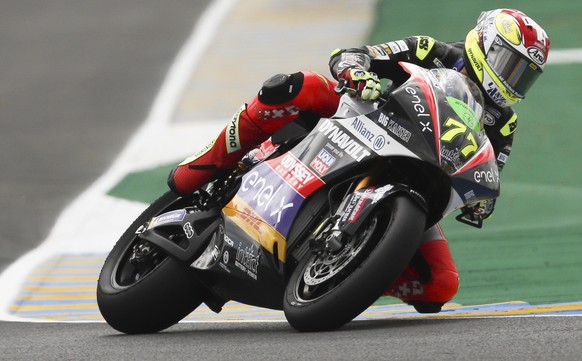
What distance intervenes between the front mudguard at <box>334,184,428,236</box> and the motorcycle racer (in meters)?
0.50

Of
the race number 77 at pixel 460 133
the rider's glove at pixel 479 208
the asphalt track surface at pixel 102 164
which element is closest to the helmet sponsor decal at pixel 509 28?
the race number 77 at pixel 460 133

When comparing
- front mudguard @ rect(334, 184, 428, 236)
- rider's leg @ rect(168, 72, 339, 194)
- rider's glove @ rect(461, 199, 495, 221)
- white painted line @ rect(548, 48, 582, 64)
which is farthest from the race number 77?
white painted line @ rect(548, 48, 582, 64)

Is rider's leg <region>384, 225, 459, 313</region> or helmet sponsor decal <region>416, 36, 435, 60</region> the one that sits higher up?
helmet sponsor decal <region>416, 36, 435, 60</region>

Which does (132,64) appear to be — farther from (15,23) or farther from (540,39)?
(540,39)

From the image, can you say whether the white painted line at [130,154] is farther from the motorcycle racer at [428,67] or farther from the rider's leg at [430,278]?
the rider's leg at [430,278]

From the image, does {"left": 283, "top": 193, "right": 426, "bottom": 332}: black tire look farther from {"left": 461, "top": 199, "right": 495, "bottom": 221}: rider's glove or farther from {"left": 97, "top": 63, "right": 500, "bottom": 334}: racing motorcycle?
{"left": 461, "top": 199, "right": 495, "bottom": 221}: rider's glove

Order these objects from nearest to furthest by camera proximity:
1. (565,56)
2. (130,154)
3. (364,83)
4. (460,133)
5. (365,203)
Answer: (365,203) → (460,133) → (364,83) → (130,154) → (565,56)

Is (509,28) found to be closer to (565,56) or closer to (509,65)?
(509,65)

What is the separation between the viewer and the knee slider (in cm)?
594

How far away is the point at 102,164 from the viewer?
1104 cm

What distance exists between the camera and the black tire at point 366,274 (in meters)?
5.03

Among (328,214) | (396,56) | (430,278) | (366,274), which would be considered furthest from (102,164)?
(366,274)

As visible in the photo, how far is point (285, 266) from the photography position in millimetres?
5645

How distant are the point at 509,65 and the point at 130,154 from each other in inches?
236
